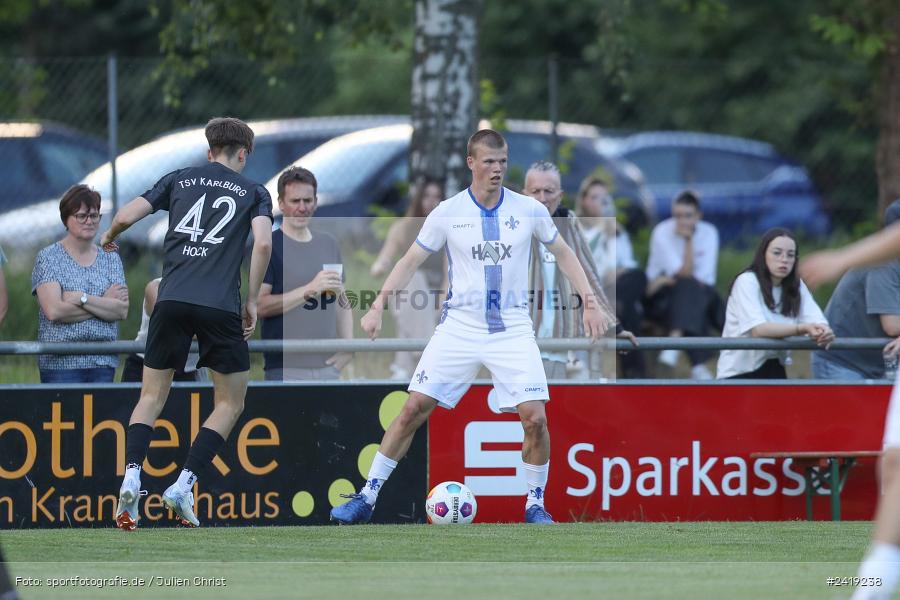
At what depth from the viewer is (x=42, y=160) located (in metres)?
15.6

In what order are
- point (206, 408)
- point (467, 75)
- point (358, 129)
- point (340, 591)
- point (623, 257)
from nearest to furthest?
point (340, 591) → point (206, 408) → point (467, 75) → point (623, 257) → point (358, 129)

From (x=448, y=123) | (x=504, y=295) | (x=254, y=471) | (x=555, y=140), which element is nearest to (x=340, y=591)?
(x=504, y=295)

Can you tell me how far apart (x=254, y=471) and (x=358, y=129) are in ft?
29.1

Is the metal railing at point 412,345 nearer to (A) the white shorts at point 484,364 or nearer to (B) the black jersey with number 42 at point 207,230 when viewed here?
(A) the white shorts at point 484,364

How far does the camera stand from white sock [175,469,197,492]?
862 cm

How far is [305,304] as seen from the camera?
1047 cm

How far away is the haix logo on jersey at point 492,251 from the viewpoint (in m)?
9.00

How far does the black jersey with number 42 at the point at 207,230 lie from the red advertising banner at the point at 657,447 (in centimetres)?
209

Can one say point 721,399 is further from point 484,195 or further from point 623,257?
point 623,257

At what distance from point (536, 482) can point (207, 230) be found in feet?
8.07

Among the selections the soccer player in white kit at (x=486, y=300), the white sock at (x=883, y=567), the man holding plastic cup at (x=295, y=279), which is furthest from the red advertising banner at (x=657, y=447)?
the white sock at (x=883, y=567)

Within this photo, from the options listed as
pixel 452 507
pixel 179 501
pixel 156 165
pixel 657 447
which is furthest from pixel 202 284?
pixel 156 165

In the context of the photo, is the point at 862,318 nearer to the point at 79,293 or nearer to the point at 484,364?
the point at 484,364

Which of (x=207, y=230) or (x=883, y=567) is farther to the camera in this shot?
(x=207, y=230)
